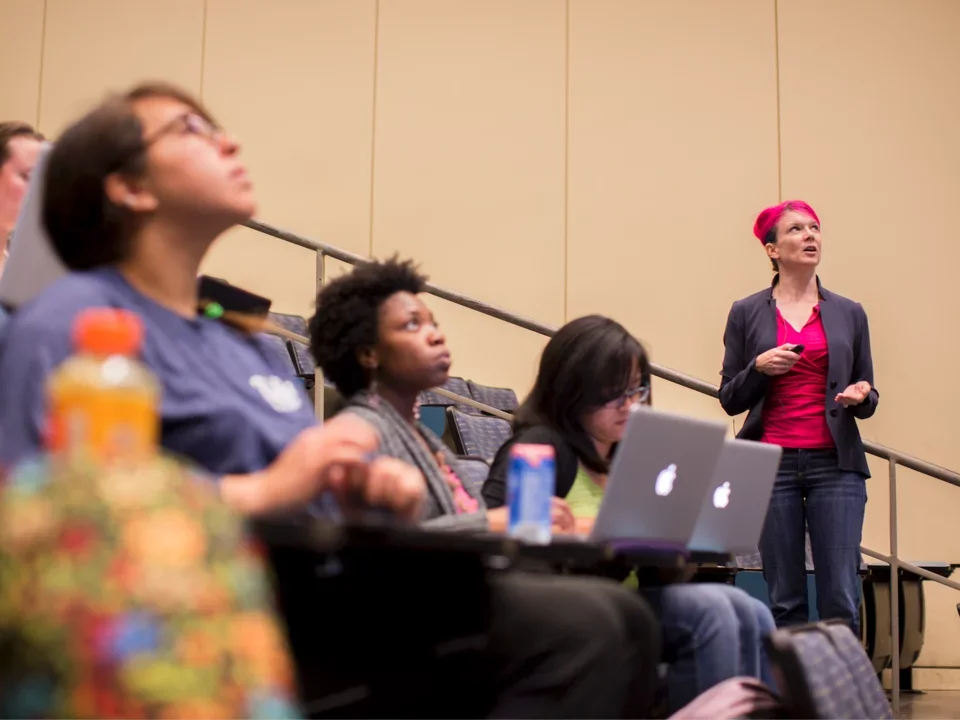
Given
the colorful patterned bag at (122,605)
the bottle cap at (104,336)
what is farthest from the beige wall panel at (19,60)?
the colorful patterned bag at (122,605)

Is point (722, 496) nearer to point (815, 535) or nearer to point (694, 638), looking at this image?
point (694, 638)

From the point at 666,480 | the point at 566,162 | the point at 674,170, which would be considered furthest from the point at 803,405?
the point at 566,162

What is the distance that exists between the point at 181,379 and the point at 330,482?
0.27 meters

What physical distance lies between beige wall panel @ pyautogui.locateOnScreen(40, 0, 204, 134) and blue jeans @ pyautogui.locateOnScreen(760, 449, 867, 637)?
158 inches

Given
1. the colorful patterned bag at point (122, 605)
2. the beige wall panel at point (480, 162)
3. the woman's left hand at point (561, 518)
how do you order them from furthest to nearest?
the beige wall panel at point (480, 162) < the woman's left hand at point (561, 518) < the colorful patterned bag at point (122, 605)

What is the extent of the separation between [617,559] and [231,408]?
553 millimetres

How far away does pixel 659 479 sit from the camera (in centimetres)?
175

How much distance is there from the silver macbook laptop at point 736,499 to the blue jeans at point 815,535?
0.78 metres

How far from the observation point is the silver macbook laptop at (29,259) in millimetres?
1629

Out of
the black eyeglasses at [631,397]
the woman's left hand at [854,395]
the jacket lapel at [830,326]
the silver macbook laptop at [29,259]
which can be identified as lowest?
the black eyeglasses at [631,397]

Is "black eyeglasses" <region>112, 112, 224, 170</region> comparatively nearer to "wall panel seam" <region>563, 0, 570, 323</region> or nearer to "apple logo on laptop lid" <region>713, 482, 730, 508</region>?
"apple logo on laptop lid" <region>713, 482, 730, 508</region>

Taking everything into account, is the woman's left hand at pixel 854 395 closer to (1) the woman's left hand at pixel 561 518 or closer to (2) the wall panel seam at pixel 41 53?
(1) the woman's left hand at pixel 561 518

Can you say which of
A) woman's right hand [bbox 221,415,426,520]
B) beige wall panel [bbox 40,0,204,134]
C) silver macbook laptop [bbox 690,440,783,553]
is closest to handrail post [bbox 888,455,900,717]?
silver macbook laptop [bbox 690,440,783,553]

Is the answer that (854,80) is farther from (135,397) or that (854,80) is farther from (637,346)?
(135,397)
